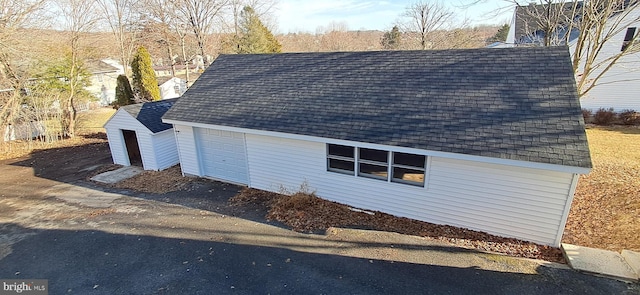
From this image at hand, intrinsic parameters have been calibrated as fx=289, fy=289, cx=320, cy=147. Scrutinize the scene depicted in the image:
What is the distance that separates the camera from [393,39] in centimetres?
4844

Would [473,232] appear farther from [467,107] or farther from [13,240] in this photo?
[13,240]

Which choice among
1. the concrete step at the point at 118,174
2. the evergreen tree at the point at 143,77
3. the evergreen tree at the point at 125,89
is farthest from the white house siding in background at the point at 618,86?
the evergreen tree at the point at 125,89

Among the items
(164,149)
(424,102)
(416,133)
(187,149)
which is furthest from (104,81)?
(416,133)

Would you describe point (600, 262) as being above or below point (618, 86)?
below

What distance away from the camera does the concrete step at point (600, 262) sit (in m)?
5.49

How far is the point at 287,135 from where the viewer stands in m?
8.49

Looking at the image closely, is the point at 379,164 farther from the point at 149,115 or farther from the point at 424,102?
the point at 149,115

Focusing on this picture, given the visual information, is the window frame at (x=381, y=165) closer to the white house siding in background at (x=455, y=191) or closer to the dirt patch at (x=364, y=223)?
the white house siding in background at (x=455, y=191)

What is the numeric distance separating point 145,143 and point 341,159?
8856mm

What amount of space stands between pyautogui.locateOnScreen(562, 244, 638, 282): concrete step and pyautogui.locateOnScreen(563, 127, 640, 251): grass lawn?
0.73m

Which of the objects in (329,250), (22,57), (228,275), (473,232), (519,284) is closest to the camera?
(519,284)

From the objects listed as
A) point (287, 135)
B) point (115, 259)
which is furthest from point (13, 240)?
point (287, 135)

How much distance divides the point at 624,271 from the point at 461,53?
6.31m

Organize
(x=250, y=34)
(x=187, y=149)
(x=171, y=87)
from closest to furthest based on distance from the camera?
1. (x=187, y=149)
2. (x=250, y=34)
3. (x=171, y=87)
